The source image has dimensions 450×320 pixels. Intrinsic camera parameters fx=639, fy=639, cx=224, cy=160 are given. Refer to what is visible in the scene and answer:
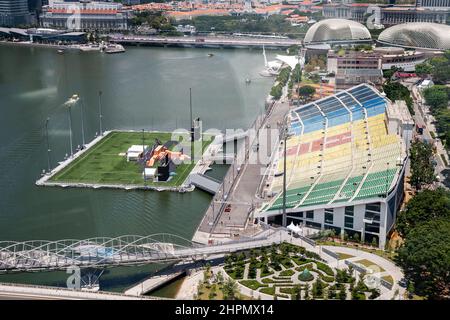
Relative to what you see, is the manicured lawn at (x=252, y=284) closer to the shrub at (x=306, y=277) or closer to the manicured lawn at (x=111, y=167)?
the shrub at (x=306, y=277)

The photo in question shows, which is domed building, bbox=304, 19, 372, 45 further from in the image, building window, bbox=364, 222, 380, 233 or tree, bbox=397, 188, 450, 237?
building window, bbox=364, 222, 380, 233

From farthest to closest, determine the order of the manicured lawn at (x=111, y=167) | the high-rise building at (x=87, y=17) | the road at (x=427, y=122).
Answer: the high-rise building at (x=87, y=17)
the road at (x=427, y=122)
the manicured lawn at (x=111, y=167)

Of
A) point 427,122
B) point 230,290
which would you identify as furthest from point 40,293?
point 427,122

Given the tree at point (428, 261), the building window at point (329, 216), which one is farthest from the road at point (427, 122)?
the tree at point (428, 261)

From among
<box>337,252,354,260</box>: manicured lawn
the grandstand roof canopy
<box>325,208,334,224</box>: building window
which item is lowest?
<box>337,252,354,260</box>: manicured lawn

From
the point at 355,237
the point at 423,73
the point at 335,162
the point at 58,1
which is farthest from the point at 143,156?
the point at 58,1

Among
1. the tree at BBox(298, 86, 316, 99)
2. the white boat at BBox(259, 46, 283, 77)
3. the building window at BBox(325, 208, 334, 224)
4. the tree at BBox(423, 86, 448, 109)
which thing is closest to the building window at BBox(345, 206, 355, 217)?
the building window at BBox(325, 208, 334, 224)

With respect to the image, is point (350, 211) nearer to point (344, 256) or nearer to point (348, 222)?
point (348, 222)
